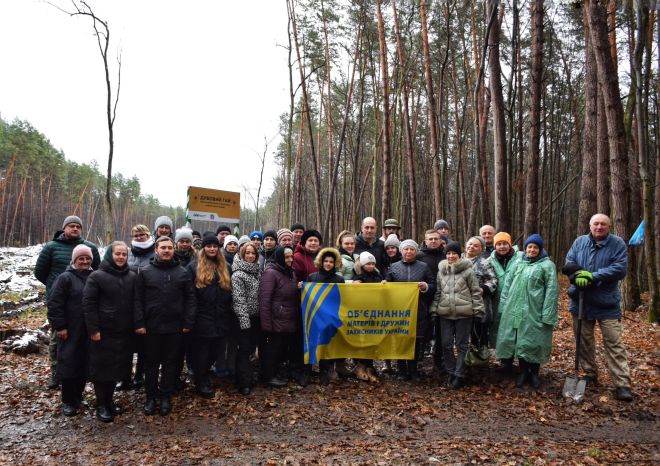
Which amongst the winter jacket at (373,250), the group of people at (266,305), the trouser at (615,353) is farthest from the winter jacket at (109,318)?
the trouser at (615,353)

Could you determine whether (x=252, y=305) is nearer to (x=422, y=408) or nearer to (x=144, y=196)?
(x=422, y=408)

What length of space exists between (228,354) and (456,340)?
130 inches

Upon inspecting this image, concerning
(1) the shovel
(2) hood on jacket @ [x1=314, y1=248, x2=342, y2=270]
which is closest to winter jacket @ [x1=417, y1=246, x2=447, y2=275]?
(2) hood on jacket @ [x1=314, y1=248, x2=342, y2=270]

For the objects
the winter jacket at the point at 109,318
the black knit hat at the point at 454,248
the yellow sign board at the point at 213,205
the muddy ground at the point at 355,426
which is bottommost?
the muddy ground at the point at 355,426

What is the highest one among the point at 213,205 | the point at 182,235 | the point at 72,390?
the point at 213,205

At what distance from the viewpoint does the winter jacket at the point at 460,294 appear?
575cm

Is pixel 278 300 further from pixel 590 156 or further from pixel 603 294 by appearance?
pixel 590 156

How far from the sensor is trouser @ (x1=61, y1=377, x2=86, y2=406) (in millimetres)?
5180

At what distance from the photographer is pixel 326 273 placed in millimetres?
6141

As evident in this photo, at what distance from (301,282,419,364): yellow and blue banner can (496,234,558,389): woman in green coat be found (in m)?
1.28

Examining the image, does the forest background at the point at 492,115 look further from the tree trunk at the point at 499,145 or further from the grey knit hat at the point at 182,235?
the grey knit hat at the point at 182,235

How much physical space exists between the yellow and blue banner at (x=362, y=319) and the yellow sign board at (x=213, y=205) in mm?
8083

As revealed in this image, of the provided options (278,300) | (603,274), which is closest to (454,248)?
(603,274)

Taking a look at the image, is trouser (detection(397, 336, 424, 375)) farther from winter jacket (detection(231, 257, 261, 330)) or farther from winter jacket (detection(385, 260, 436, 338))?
winter jacket (detection(231, 257, 261, 330))
